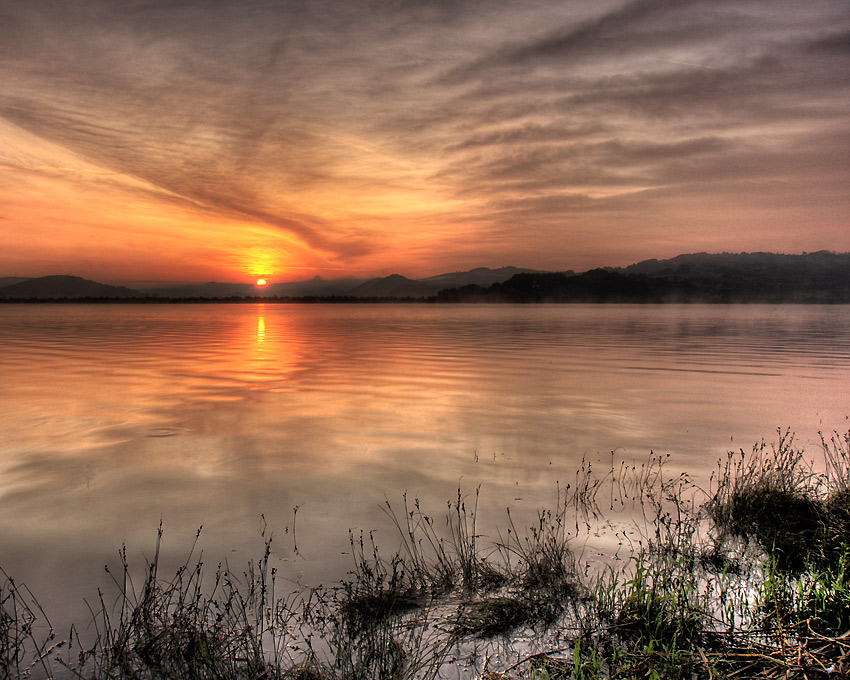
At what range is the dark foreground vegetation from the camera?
12.6 feet

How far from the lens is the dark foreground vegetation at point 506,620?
3.86 meters

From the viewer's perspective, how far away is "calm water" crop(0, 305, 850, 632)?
7109mm

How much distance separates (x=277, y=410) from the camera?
15633mm

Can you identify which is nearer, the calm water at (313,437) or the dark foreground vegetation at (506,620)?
the dark foreground vegetation at (506,620)

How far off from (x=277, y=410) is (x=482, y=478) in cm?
804

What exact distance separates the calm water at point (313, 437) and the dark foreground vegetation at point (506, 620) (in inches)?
32.0

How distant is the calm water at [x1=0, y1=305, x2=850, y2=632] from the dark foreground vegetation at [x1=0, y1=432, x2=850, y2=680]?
0.81m

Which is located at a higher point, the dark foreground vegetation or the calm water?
the dark foreground vegetation

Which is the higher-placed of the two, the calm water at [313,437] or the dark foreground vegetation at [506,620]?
the dark foreground vegetation at [506,620]

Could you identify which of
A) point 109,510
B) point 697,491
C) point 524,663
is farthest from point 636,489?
point 109,510

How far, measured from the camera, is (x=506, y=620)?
4570 millimetres

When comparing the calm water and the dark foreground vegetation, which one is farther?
the calm water

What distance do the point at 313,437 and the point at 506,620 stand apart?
27.4 feet

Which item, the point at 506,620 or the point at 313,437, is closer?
the point at 506,620
